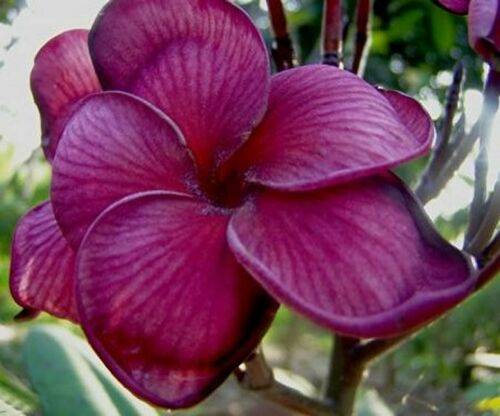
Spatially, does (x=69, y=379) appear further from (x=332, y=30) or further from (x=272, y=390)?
(x=332, y=30)

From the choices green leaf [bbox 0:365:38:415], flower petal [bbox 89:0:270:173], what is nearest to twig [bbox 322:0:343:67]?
flower petal [bbox 89:0:270:173]

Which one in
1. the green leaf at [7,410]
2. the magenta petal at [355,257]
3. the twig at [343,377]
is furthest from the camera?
the twig at [343,377]

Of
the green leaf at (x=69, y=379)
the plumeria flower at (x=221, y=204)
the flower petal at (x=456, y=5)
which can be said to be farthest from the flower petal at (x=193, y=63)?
the green leaf at (x=69, y=379)

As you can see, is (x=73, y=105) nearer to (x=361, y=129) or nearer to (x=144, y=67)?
(x=144, y=67)

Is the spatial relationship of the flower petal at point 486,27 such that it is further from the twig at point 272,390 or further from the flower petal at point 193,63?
the twig at point 272,390

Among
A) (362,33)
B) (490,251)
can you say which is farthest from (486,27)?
(362,33)

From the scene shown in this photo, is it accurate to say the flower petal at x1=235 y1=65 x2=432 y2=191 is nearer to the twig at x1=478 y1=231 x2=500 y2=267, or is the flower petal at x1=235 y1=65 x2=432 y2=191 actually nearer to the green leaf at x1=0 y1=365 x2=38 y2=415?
the twig at x1=478 y1=231 x2=500 y2=267
